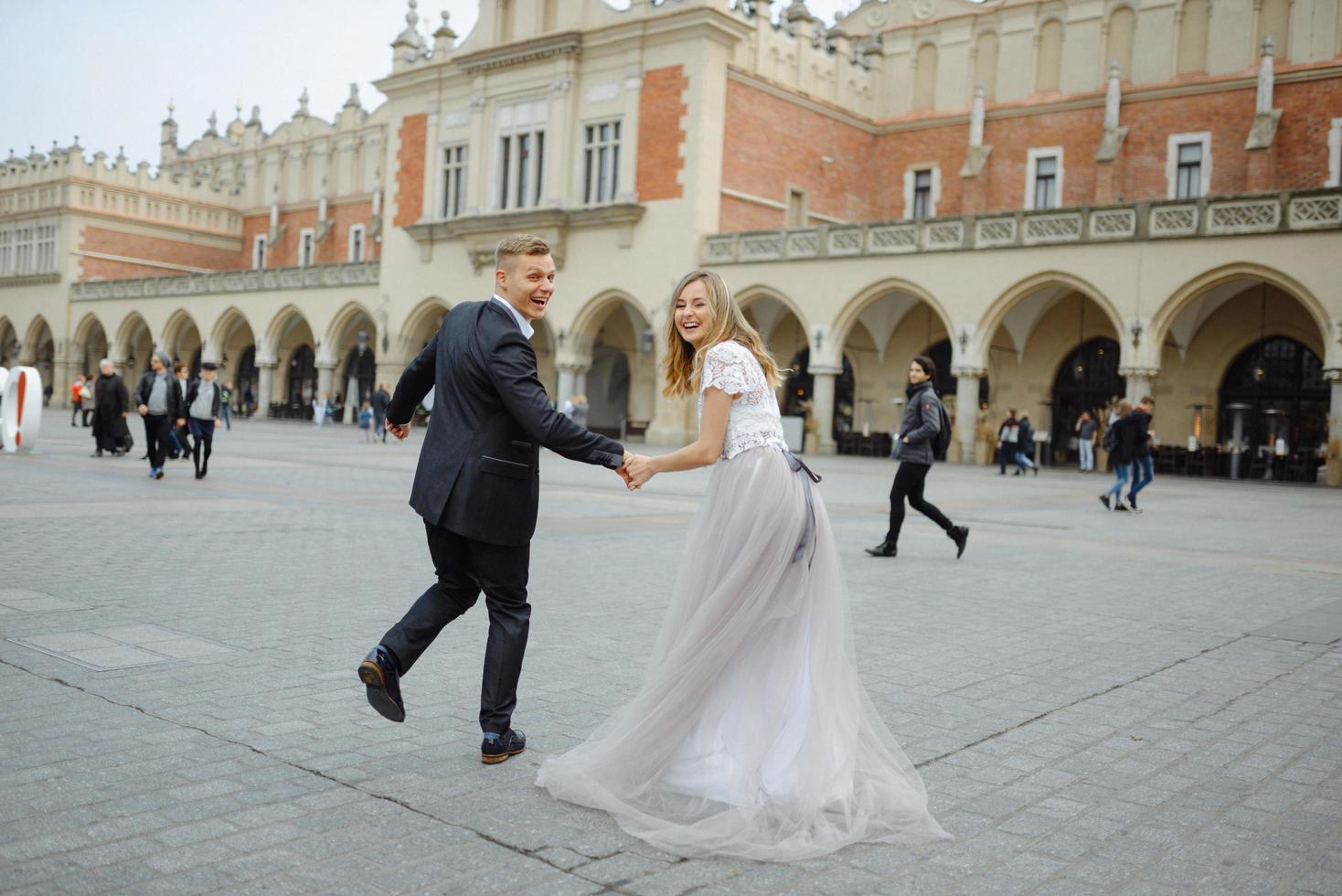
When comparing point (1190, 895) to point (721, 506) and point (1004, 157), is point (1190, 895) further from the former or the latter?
point (1004, 157)

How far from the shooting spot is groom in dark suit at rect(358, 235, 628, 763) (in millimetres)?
3891

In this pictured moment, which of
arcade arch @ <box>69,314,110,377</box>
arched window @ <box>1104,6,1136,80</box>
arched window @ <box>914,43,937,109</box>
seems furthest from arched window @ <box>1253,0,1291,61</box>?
arcade arch @ <box>69,314,110,377</box>

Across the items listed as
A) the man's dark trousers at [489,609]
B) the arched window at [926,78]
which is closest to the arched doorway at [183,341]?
the arched window at [926,78]

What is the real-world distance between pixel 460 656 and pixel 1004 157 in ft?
110

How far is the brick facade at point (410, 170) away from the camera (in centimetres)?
3997

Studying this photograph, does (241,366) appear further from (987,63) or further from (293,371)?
(987,63)

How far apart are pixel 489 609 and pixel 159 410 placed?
41.6 feet

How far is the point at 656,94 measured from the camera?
33.2 meters

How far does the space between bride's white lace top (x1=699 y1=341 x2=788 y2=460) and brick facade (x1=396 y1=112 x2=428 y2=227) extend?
37.4 meters

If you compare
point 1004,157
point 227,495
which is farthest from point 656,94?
point 227,495

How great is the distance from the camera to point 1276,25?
31.0 meters

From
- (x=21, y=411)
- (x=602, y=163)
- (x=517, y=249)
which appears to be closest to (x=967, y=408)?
(x=602, y=163)

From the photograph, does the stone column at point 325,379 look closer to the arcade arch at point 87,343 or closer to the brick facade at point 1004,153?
the arcade arch at point 87,343

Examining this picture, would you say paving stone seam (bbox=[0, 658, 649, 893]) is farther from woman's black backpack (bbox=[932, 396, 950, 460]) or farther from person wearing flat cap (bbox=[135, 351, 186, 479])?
person wearing flat cap (bbox=[135, 351, 186, 479])
